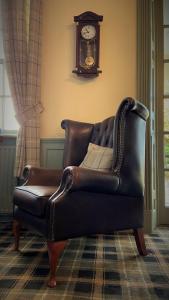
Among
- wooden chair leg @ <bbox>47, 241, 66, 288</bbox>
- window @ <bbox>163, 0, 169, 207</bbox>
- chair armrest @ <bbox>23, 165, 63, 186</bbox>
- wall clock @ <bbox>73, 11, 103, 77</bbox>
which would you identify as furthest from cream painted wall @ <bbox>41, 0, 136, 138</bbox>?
wooden chair leg @ <bbox>47, 241, 66, 288</bbox>

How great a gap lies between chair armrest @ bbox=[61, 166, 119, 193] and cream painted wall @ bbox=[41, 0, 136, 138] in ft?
3.94

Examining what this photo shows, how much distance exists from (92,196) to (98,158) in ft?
1.57

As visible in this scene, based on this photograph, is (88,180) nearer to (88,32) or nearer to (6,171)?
(6,171)

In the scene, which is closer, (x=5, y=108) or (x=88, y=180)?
(x=88, y=180)

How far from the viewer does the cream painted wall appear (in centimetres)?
258

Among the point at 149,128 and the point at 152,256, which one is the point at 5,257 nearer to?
the point at 152,256

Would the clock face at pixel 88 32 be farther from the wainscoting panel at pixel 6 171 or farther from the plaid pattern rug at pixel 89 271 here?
the plaid pattern rug at pixel 89 271

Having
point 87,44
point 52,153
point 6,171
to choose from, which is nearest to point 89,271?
point 52,153

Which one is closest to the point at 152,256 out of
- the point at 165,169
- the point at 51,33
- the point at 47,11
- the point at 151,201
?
the point at 151,201

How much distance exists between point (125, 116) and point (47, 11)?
1714 millimetres

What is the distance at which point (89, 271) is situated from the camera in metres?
1.46

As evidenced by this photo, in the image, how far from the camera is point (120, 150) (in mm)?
1610

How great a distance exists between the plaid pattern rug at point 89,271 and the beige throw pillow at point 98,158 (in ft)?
1.88

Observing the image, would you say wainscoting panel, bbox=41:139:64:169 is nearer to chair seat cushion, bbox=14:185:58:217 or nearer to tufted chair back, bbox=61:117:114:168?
tufted chair back, bbox=61:117:114:168
